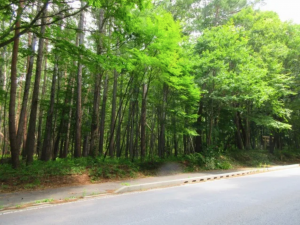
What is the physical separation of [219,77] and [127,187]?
400 inches

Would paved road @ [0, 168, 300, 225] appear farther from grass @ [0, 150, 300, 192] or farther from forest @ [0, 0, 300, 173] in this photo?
forest @ [0, 0, 300, 173]

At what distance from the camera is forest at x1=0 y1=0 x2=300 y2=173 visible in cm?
834

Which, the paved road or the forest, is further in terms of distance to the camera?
the forest

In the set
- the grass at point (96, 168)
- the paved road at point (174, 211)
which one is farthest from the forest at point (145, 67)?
the paved road at point (174, 211)

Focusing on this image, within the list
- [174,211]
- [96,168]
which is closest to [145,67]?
[96,168]

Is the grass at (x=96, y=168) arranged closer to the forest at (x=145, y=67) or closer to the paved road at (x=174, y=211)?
the forest at (x=145, y=67)

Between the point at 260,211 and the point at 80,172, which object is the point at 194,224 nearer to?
the point at 260,211

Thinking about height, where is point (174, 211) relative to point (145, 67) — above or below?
below

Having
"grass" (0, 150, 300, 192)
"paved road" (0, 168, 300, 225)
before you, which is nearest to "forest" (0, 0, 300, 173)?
"grass" (0, 150, 300, 192)

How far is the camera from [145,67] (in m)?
11.7

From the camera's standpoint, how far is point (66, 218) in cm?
474

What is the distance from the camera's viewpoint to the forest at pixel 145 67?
8.34 metres

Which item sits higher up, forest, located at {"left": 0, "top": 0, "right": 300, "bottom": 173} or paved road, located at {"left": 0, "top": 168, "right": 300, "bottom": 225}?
forest, located at {"left": 0, "top": 0, "right": 300, "bottom": 173}

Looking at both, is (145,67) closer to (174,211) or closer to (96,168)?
(96,168)
